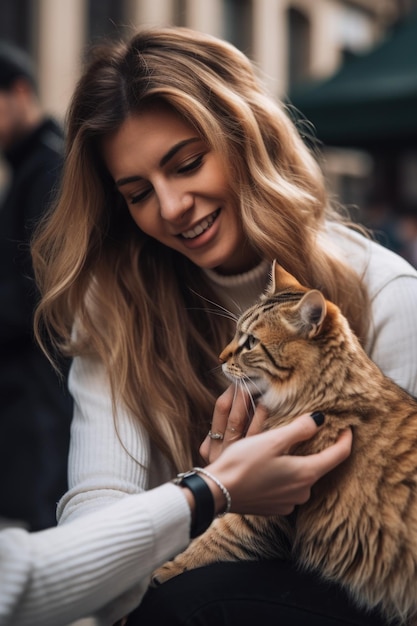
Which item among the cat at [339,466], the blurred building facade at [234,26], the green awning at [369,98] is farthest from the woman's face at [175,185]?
the blurred building facade at [234,26]

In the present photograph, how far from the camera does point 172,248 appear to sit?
2.58m

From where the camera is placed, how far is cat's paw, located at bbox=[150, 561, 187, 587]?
2176 mm

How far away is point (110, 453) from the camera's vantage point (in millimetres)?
2293

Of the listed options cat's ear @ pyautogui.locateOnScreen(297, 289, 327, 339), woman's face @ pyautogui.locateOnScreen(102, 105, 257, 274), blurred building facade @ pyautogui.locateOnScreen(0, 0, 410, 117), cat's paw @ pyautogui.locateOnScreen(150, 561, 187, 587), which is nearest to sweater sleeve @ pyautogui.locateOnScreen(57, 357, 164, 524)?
cat's paw @ pyautogui.locateOnScreen(150, 561, 187, 587)

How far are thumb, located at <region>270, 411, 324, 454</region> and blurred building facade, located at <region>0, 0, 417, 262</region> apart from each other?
381 centimetres

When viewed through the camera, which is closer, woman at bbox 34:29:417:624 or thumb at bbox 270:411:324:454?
thumb at bbox 270:411:324:454

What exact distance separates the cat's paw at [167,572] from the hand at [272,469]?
37cm

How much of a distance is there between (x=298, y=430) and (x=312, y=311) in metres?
0.31

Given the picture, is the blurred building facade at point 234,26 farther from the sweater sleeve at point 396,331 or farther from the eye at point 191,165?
the sweater sleeve at point 396,331

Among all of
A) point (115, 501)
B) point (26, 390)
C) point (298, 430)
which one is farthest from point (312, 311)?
point (26, 390)

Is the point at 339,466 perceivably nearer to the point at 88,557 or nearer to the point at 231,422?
the point at 231,422

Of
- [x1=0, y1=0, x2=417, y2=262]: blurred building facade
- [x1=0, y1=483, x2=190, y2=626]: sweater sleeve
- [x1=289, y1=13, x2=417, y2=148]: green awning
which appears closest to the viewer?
[x1=0, y1=483, x2=190, y2=626]: sweater sleeve

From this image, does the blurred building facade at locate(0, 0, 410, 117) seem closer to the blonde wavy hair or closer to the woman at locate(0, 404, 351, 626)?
the blonde wavy hair

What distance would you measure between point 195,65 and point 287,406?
0.94 meters
